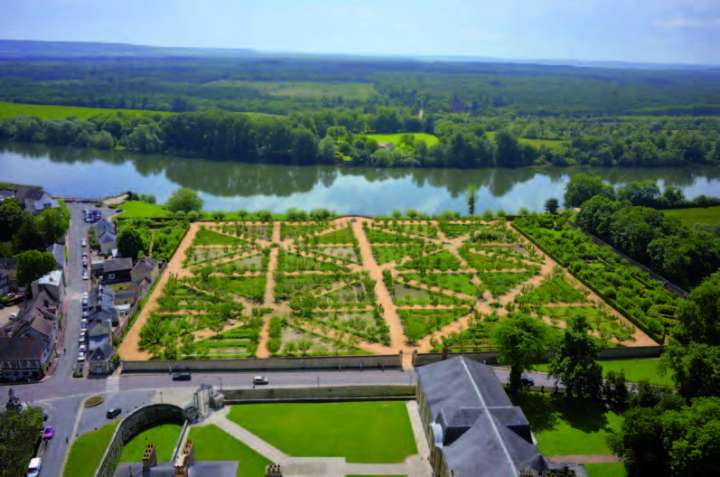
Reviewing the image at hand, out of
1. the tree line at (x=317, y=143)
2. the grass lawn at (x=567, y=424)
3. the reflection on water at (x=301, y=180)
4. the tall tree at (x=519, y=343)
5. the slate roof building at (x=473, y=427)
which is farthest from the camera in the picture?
the tree line at (x=317, y=143)

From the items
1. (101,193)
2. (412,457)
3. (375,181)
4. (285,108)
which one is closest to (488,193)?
(375,181)

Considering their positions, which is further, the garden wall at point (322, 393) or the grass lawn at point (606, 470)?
the garden wall at point (322, 393)

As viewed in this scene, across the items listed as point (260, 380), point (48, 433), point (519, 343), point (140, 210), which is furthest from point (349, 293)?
point (140, 210)

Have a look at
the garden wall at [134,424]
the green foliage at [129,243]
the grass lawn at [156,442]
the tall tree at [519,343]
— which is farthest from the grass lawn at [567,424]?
the green foliage at [129,243]

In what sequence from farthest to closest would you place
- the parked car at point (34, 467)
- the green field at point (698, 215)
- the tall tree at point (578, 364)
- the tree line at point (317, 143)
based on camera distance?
the tree line at point (317, 143) < the green field at point (698, 215) < the tall tree at point (578, 364) < the parked car at point (34, 467)

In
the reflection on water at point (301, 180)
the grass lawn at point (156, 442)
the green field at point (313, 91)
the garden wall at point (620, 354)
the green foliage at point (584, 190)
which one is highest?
the green field at point (313, 91)

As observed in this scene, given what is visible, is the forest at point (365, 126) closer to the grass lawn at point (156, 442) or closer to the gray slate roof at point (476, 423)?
the gray slate roof at point (476, 423)
